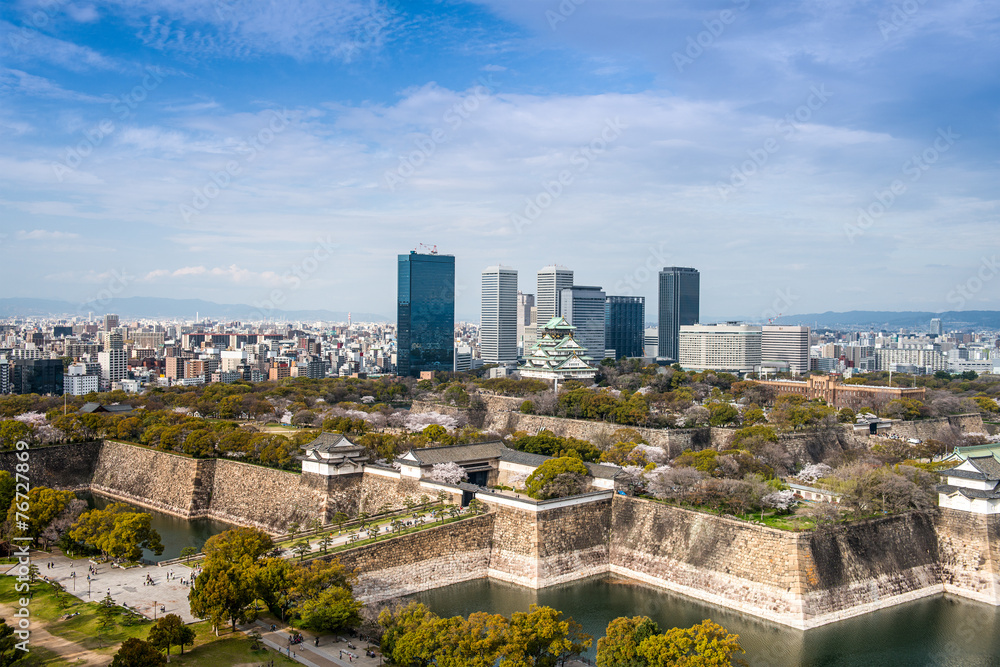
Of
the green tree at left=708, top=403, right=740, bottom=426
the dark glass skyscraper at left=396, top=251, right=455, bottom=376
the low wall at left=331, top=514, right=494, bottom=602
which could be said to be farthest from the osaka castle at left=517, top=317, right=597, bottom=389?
the dark glass skyscraper at left=396, top=251, right=455, bottom=376

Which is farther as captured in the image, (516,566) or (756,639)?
(516,566)

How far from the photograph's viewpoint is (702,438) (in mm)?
38562

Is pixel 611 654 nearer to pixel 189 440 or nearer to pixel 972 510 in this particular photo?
Result: pixel 972 510

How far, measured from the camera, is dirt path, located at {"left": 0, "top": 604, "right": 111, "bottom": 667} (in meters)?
16.8

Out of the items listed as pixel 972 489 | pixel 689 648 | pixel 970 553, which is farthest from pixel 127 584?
pixel 972 489

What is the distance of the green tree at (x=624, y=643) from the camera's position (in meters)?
16.5

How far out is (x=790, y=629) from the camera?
69.3 feet

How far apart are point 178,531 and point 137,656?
16479 mm

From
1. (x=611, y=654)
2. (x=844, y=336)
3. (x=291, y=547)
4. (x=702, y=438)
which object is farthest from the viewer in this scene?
(x=844, y=336)

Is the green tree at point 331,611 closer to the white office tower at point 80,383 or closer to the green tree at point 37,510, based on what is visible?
the green tree at point 37,510

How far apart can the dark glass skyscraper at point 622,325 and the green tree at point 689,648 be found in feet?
336

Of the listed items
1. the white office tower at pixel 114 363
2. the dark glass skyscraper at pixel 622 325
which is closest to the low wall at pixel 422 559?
the white office tower at pixel 114 363

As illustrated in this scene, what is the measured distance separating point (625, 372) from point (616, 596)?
40.1 metres

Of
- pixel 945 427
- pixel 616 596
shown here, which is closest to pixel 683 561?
pixel 616 596
